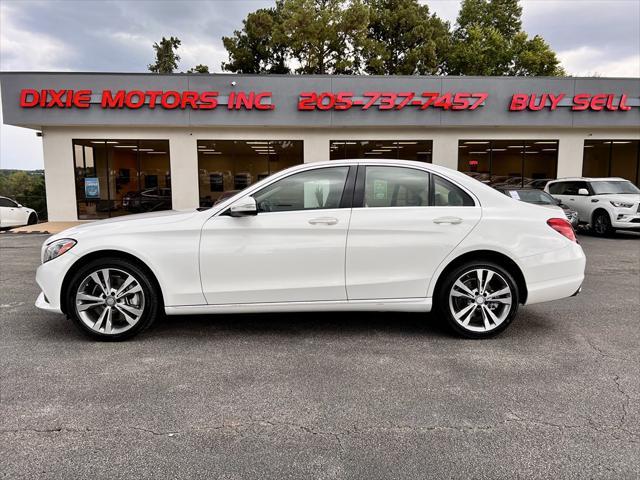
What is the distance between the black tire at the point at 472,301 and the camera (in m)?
4.54

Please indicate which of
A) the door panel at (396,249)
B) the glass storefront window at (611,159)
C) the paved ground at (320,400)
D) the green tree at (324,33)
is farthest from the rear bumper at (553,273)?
the green tree at (324,33)

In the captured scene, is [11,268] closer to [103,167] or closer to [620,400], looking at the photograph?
[620,400]

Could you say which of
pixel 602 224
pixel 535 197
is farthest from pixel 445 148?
pixel 602 224

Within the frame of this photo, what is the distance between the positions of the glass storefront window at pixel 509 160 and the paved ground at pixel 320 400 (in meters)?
14.0

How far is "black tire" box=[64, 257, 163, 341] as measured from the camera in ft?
14.4

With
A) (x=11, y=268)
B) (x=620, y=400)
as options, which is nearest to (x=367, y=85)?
(x=11, y=268)

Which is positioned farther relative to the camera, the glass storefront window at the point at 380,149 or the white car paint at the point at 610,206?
the glass storefront window at the point at 380,149

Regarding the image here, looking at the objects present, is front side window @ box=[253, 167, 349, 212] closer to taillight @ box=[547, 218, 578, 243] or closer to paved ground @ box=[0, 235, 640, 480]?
paved ground @ box=[0, 235, 640, 480]

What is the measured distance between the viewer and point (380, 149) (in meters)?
18.2

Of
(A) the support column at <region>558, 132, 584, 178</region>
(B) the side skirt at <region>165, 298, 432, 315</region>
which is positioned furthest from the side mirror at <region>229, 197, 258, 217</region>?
(A) the support column at <region>558, 132, 584, 178</region>

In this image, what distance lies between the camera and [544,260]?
459 cm

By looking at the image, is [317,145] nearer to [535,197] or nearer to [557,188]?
[535,197]

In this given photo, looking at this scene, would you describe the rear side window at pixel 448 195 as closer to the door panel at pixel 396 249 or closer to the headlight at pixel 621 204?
the door panel at pixel 396 249

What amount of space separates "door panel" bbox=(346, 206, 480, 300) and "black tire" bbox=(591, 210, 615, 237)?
10.9 metres
